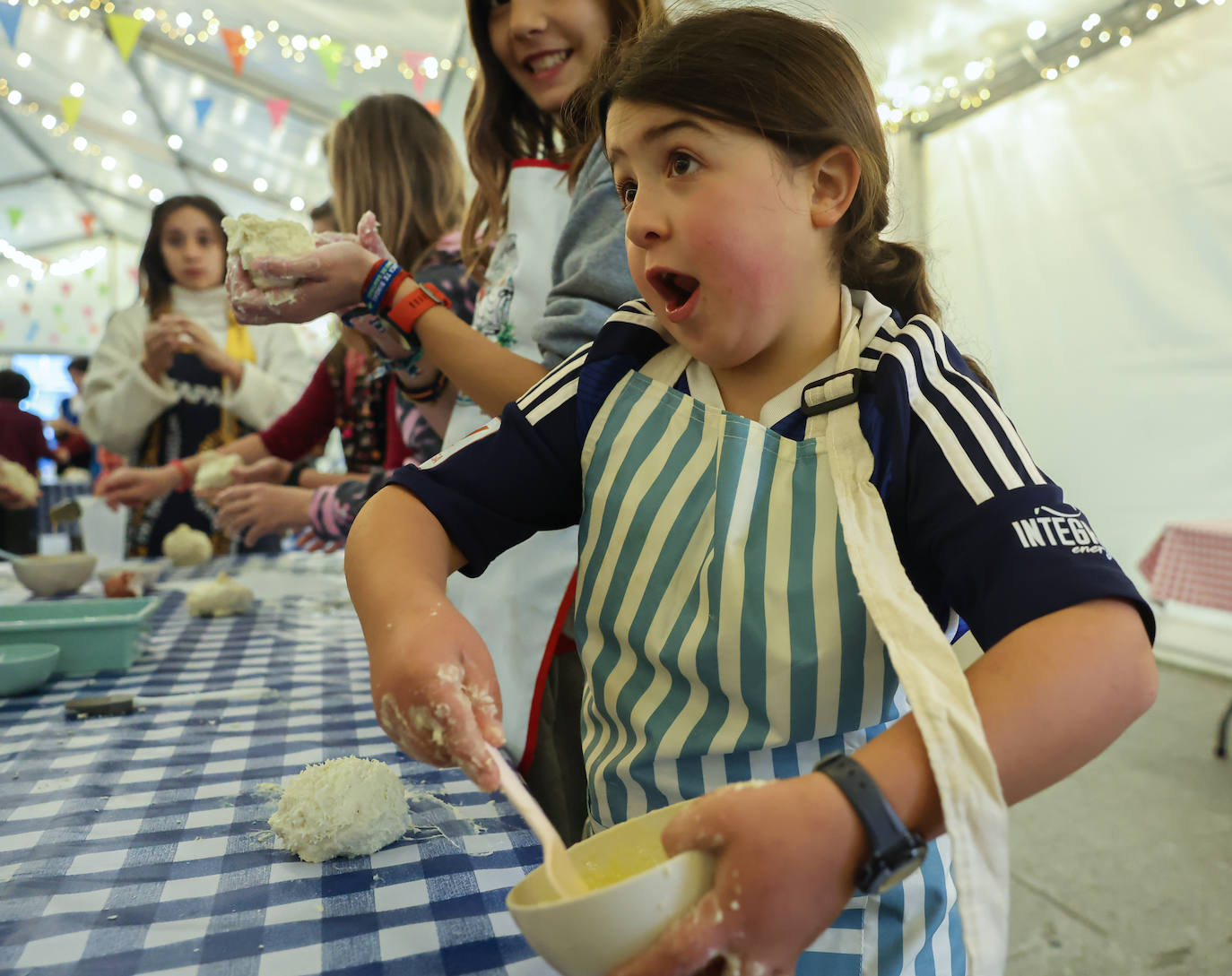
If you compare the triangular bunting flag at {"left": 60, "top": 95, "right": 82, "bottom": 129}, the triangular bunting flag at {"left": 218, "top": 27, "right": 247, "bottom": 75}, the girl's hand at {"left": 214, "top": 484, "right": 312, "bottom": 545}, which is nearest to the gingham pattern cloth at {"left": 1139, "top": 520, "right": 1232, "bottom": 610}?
the girl's hand at {"left": 214, "top": 484, "right": 312, "bottom": 545}

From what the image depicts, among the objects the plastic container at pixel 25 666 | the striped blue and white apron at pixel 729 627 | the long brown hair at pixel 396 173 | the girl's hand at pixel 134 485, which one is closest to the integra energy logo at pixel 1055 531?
the striped blue and white apron at pixel 729 627

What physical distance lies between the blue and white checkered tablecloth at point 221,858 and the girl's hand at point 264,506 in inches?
25.9

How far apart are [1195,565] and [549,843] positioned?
3.38 m

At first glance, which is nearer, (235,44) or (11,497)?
(11,497)

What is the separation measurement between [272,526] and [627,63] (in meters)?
1.45

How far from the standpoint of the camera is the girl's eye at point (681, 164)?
64cm

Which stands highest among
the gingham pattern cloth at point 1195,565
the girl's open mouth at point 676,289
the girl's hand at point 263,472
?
the girl's open mouth at point 676,289

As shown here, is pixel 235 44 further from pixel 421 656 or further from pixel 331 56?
pixel 421 656

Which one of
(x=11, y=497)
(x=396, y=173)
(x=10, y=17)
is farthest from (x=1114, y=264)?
(x=10, y=17)

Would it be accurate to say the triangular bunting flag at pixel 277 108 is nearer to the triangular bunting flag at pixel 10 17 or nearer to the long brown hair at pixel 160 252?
the triangular bunting flag at pixel 10 17

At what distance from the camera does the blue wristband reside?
40.1 inches

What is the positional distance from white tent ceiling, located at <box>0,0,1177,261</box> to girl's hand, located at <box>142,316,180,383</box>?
2.15 metres

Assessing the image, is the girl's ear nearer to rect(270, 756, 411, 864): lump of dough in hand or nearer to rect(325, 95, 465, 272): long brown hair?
rect(270, 756, 411, 864): lump of dough in hand

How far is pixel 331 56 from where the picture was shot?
13.9 feet
